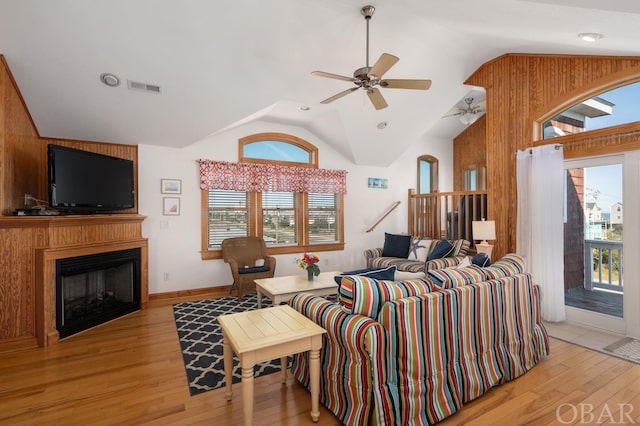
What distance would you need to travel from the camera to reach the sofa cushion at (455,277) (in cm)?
233

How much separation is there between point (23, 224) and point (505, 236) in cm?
589

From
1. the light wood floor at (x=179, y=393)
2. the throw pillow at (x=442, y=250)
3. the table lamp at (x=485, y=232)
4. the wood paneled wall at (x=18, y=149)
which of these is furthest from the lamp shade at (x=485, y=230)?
the wood paneled wall at (x=18, y=149)

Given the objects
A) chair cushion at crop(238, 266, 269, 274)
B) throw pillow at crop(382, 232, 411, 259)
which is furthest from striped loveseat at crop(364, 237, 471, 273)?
chair cushion at crop(238, 266, 269, 274)

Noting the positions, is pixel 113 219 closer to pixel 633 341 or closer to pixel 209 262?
pixel 209 262

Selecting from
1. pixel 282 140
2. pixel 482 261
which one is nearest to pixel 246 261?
pixel 282 140

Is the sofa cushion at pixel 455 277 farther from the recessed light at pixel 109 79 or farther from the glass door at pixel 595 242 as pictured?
the recessed light at pixel 109 79

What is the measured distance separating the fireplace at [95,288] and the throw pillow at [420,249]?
433 cm

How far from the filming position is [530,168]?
4273 mm

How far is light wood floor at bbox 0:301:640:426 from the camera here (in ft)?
7.10

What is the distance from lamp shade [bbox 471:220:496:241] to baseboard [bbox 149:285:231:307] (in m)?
4.01

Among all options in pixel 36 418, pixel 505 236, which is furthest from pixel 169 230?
pixel 505 236

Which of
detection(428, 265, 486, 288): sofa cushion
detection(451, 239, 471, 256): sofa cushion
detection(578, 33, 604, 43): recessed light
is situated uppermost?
detection(578, 33, 604, 43): recessed light

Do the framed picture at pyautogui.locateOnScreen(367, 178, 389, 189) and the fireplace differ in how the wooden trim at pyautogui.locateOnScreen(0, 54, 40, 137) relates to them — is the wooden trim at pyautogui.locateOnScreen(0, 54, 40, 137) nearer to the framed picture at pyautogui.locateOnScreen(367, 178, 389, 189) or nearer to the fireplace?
the fireplace

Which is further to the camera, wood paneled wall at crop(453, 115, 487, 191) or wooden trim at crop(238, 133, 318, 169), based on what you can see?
wood paneled wall at crop(453, 115, 487, 191)
